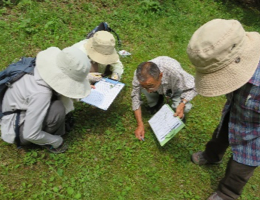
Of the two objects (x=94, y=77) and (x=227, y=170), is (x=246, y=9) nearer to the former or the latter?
(x=94, y=77)

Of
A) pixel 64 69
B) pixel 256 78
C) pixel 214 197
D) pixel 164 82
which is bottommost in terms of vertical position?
pixel 214 197

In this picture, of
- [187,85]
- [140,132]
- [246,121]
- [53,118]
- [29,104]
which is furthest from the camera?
[140,132]

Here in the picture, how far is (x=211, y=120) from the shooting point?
3.71 meters

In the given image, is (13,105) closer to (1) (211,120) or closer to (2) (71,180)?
(2) (71,180)

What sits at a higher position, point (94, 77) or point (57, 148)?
point (94, 77)

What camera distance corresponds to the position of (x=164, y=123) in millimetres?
2896

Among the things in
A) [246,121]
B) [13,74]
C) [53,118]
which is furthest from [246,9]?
[13,74]

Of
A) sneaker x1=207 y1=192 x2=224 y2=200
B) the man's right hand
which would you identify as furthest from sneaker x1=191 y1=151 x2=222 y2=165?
the man's right hand

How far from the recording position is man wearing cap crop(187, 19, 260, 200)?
152 cm

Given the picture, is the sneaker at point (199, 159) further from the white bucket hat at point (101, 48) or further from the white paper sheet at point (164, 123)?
the white bucket hat at point (101, 48)

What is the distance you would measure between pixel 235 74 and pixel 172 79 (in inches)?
57.5

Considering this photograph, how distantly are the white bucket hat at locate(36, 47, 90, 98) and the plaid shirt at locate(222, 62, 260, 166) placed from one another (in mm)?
1299

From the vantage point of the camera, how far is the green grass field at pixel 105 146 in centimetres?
269

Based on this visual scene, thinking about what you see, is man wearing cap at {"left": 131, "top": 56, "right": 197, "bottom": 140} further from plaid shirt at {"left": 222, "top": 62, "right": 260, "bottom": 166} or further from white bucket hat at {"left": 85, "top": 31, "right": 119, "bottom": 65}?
plaid shirt at {"left": 222, "top": 62, "right": 260, "bottom": 166}
